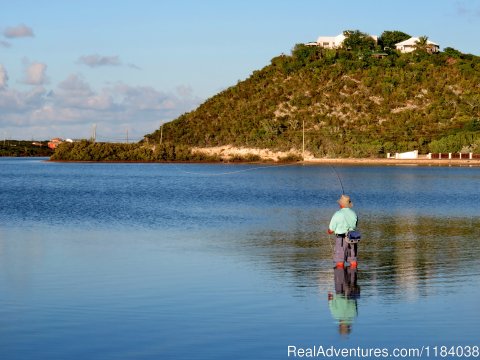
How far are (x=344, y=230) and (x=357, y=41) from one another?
178m

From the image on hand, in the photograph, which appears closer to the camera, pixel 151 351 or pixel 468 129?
pixel 151 351

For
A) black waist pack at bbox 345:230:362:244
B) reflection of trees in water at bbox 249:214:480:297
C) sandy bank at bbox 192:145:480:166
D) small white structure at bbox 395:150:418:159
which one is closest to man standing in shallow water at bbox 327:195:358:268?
black waist pack at bbox 345:230:362:244

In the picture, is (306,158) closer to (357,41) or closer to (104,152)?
(104,152)

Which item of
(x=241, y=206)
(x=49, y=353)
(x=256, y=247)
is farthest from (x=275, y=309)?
(x=241, y=206)

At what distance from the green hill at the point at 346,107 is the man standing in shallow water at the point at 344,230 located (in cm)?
12279

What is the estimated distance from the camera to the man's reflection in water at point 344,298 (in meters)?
14.5

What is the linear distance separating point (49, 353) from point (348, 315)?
5520 mm

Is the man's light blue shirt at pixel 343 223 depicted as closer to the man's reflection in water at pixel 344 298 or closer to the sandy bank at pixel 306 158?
the man's reflection in water at pixel 344 298

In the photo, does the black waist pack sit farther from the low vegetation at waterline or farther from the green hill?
the low vegetation at waterline

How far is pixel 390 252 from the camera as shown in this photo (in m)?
25.2

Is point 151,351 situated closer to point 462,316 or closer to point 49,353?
point 49,353

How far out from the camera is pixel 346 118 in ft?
517

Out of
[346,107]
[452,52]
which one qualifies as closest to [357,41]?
[452,52]

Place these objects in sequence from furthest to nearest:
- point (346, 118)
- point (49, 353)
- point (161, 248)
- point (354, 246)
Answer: point (346, 118), point (161, 248), point (354, 246), point (49, 353)
